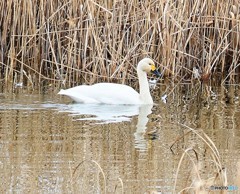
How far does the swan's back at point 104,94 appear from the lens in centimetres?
933

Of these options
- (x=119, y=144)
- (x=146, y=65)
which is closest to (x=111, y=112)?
(x=146, y=65)

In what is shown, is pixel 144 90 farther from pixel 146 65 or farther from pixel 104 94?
pixel 104 94

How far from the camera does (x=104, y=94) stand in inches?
369

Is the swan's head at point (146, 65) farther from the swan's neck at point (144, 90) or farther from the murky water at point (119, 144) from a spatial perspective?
the murky water at point (119, 144)

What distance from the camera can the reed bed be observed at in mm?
10266

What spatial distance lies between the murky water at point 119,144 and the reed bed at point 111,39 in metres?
0.59

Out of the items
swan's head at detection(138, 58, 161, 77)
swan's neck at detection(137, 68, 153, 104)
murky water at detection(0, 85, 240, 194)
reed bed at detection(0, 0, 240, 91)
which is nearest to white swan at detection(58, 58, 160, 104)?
swan's neck at detection(137, 68, 153, 104)

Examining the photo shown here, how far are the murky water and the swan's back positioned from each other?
11cm

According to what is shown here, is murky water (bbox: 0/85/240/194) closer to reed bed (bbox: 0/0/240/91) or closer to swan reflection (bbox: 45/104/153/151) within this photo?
swan reflection (bbox: 45/104/153/151)

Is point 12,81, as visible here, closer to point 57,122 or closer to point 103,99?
point 103,99

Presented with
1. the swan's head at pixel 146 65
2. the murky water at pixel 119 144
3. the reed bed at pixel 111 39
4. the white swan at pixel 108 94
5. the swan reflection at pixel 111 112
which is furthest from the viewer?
the reed bed at pixel 111 39

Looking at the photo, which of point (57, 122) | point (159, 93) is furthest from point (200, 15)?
point (57, 122)

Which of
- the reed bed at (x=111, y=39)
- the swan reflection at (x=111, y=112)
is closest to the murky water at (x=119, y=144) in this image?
the swan reflection at (x=111, y=112)

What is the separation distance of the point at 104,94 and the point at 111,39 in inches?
48.0
